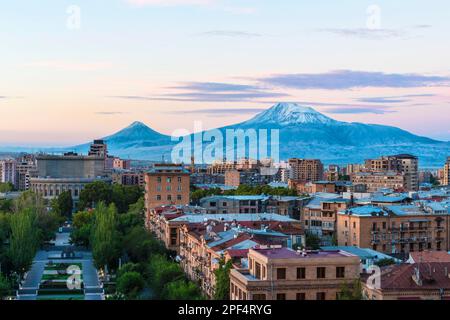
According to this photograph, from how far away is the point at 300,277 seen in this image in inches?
386

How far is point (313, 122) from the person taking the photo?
37312 millimetres

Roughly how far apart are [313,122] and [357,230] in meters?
17.3

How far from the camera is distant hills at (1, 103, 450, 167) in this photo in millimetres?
33688

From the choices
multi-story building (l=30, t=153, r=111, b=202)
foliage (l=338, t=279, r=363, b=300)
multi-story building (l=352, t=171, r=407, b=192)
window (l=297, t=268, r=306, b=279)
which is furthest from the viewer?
multi-story building (l=30, t=153, r=111, b=202)

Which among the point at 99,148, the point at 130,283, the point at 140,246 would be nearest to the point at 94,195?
the point at 99,148

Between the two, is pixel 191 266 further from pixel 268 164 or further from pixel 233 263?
pixel 268 164

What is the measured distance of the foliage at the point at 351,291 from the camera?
365 inches

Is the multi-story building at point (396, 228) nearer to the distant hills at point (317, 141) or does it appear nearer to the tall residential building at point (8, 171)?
the distant hills at point (317, 141)

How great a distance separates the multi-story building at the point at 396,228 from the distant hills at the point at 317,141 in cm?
586

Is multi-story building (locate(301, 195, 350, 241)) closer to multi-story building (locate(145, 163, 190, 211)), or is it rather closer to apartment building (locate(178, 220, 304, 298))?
apartment building (locate(178, 220, 304, 298))

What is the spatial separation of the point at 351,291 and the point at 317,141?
133 ft

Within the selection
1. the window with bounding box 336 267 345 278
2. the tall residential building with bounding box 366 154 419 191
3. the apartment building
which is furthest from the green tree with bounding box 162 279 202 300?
the tall residential building with bounding box 366 154 419 191

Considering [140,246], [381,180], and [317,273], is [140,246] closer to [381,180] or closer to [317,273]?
[317,273]

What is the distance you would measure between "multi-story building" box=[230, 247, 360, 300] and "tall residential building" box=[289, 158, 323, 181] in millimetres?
51556
